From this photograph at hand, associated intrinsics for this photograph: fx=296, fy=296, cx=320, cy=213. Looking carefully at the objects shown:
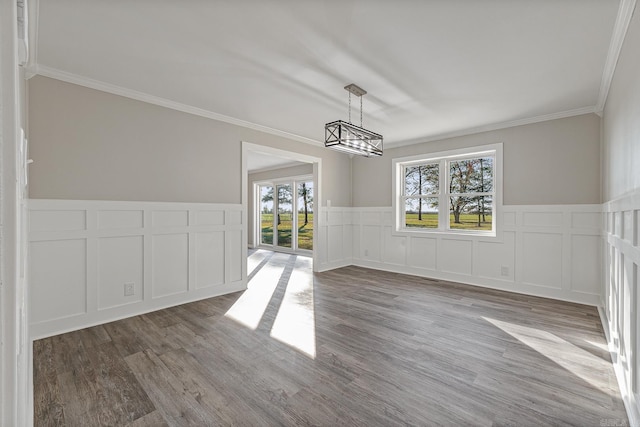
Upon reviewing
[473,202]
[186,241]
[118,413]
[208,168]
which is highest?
[208,168]

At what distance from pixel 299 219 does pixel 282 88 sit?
5.24 meters

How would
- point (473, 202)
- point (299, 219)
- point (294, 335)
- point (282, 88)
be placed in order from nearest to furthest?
point (294, 335)
point (282, 88)
point (473, 202)
point (299, 219)

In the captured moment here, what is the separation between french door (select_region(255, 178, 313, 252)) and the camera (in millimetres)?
8016

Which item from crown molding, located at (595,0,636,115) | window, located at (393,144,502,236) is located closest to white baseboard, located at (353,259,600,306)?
window, located at (393,144,502,236)

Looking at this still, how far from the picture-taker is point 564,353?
2443 millimetres

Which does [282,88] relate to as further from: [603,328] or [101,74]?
[603,328]

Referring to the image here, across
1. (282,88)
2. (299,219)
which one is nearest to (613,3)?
(282,88)

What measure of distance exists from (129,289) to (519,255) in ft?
16.5

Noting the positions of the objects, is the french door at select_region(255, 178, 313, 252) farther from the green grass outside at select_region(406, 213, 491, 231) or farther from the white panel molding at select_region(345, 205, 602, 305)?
the green grass outside at select_region(406, 213, 491, 231)

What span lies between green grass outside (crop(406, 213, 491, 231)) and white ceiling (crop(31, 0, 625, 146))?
1749 mm

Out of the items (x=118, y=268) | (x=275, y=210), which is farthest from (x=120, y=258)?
(x=275, y=210)

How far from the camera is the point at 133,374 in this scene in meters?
2.13

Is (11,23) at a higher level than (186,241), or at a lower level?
higher

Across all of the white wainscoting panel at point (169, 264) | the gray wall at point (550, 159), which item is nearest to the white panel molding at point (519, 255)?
the gray wall at point (550, 159)
